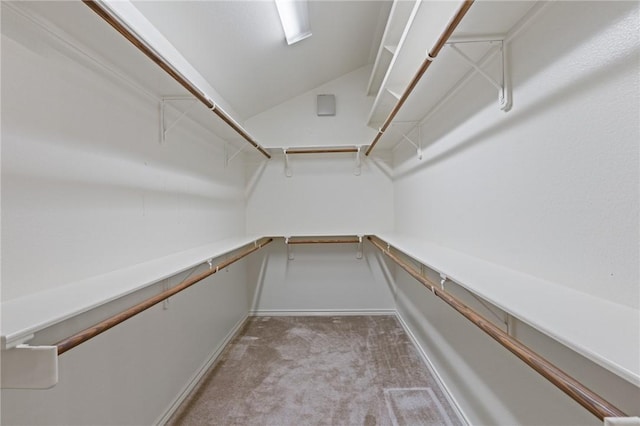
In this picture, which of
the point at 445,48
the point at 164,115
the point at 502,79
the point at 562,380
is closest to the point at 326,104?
the point at 164,115

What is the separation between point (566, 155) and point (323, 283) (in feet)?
9.07

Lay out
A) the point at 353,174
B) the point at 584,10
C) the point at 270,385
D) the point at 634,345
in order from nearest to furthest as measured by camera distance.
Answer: the point at 634,345
the point at 584,10
the point at 270,385
the point at 353,174

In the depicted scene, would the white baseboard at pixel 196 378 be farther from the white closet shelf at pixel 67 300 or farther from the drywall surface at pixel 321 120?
the drywall surface at pixel 321 120

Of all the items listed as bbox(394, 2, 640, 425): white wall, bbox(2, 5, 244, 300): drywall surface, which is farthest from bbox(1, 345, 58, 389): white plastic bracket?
bbox(394, 2, 640, 425): white wall

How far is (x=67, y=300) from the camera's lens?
864 mm

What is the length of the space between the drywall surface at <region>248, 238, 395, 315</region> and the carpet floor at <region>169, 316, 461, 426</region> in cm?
44

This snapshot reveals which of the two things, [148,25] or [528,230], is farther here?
[148,25]

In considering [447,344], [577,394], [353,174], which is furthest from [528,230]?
[353,174]

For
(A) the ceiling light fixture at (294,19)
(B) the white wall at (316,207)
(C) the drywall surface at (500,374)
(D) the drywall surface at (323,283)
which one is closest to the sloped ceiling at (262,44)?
(A) the ceiling light fixture at (294,19)

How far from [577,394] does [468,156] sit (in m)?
1.18

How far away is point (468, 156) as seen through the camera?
4.99 feet

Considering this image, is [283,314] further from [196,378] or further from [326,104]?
[326,104]

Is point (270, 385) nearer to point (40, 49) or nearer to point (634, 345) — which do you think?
point (634, 345)

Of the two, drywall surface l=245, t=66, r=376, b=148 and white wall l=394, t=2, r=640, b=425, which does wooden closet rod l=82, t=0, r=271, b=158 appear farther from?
drywall surface l=245, t=66, r=376, b=148
